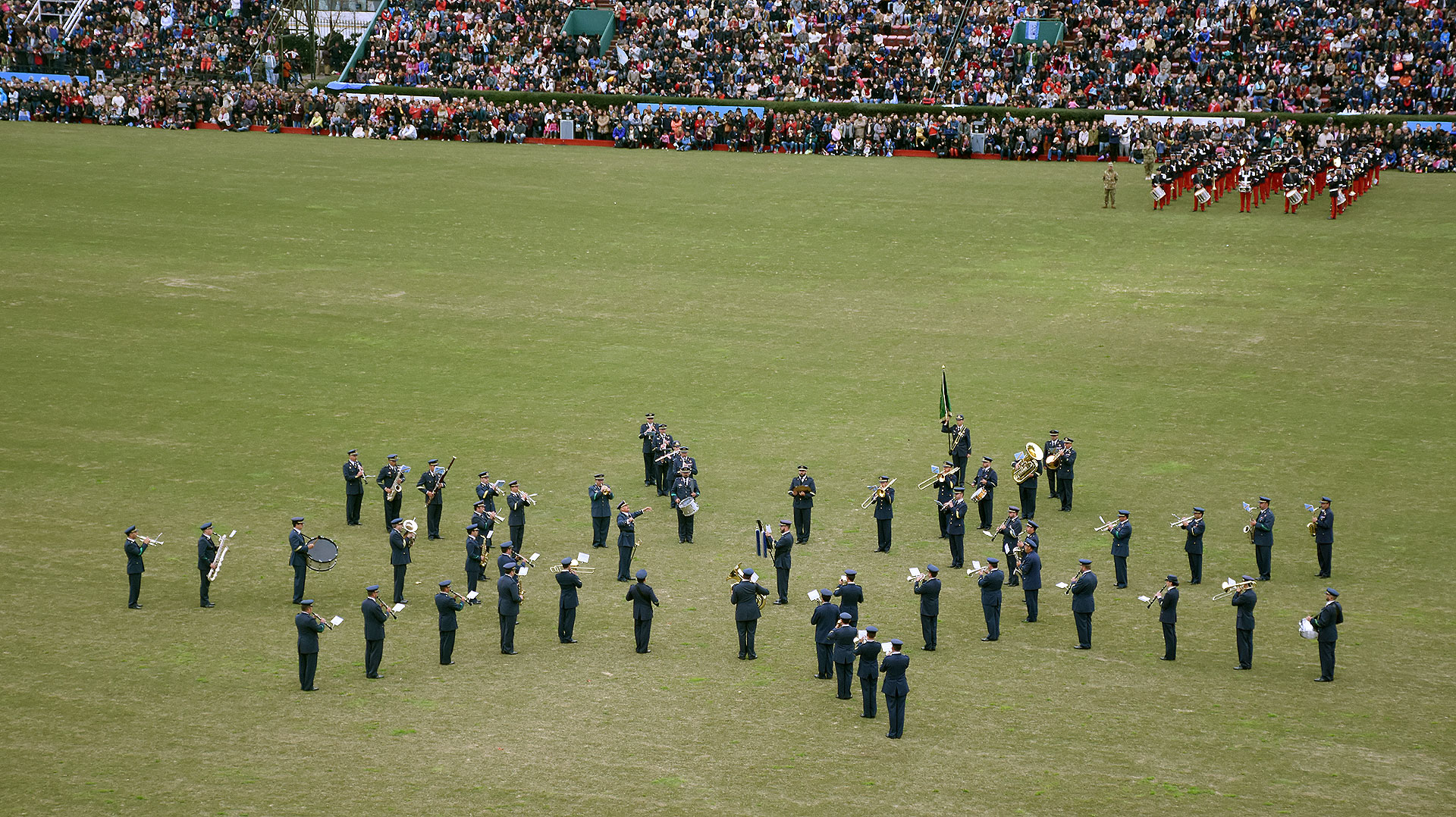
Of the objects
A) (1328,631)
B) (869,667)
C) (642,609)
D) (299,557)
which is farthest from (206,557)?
(1328,631)

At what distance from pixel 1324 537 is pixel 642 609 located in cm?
927

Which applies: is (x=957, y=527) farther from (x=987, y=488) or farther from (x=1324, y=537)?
(x=1324, y=537)

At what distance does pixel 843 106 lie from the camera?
5397 centimetres

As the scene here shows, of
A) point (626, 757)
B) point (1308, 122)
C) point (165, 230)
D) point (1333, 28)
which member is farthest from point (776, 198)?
point (626, 757)

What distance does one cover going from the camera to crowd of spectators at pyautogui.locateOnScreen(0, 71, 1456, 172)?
51281mm

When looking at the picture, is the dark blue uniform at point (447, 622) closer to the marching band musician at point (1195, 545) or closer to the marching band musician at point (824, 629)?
the marching band musician at point (824, 629)

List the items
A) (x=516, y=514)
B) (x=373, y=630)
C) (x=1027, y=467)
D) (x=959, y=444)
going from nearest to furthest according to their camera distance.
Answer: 1. (x=373, y=630)
2. (x=516, y=514)
3. (x=1027, y=467)
4. (x=959, y=444)

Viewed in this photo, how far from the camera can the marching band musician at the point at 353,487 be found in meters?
20.5

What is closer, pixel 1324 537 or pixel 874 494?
pixel 1324 537

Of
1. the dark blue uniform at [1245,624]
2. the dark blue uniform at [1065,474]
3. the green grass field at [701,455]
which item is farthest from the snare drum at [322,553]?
the dark blue uniform at [1245,624]

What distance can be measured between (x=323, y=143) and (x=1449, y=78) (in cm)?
4025

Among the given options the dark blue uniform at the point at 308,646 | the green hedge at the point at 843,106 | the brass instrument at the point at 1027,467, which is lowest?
the dark blue uniform at the point at 308,646

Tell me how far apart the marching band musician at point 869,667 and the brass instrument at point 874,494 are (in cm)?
499

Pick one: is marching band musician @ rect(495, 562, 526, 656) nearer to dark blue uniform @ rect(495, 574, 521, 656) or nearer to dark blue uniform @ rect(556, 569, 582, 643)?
dark blue uniform @ rect(495, 574, 521, 656)
